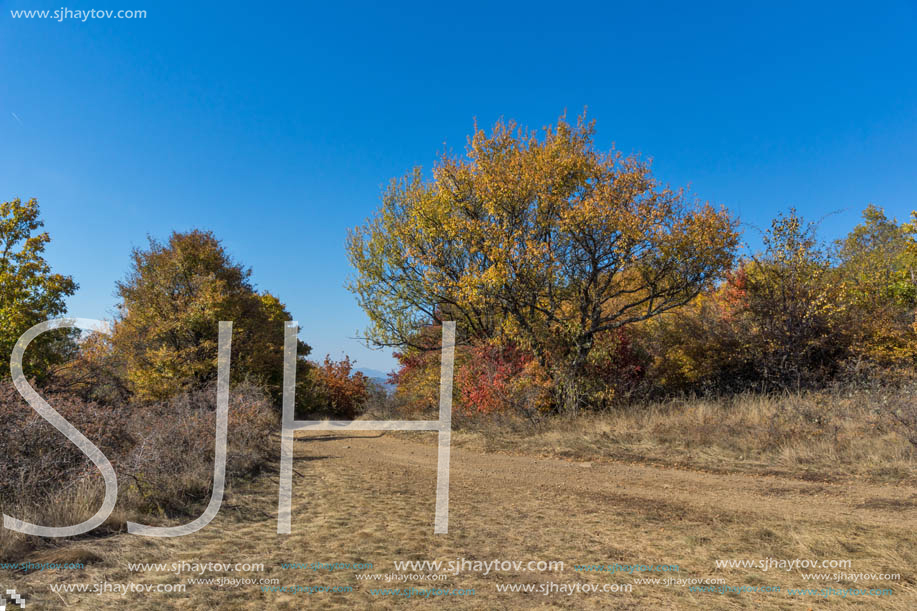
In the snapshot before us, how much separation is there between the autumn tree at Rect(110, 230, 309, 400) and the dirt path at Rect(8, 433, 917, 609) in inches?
541

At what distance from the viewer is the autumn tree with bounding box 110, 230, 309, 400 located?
68.7 feet

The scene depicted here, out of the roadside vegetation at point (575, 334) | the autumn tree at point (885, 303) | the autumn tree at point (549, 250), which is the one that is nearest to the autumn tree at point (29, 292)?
the roadside vegetation at point (575, 334)

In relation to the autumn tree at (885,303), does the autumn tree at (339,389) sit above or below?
below

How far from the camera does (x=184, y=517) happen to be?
7.02m

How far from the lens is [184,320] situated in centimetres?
2141

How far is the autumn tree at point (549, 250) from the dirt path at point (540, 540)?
7.35m

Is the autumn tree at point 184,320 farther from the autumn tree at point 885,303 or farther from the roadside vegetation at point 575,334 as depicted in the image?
the autumn tree at point 885,303

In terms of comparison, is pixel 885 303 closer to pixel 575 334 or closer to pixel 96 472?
pixel 575 334

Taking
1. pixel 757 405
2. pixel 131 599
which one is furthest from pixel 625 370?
pixel 131 599

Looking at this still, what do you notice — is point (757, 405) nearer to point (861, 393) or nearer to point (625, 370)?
point (861, 393)

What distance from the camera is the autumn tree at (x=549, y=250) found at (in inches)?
606

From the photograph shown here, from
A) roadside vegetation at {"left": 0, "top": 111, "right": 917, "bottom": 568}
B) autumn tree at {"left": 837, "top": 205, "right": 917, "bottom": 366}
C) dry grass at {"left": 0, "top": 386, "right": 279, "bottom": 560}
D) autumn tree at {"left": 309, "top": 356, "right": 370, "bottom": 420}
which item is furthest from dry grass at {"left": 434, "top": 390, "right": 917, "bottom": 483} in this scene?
autumn tree at {"left": 309, "top": 356, "right": 370, "bottom": 420}

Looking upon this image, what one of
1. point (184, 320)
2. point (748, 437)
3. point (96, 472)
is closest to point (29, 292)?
point (184, 320)

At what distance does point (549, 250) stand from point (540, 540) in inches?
455
